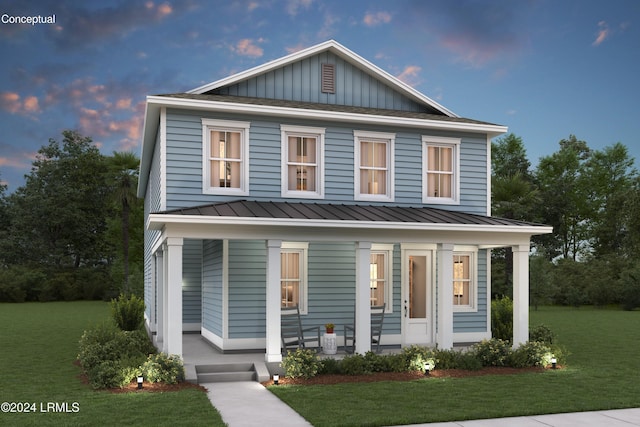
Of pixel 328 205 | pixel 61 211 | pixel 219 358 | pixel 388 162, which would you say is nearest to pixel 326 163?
pixel 328 205

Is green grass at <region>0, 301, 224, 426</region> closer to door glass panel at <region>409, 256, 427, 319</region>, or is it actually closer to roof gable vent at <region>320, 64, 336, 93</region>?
door glass panel at <region>409, 256, 427, 319</region>

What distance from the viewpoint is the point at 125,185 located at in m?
41.5

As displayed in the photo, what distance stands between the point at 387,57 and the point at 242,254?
92.8 feet

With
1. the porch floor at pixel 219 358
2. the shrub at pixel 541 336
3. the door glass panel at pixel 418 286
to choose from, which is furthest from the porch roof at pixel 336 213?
the porch floor at pixel 219 358

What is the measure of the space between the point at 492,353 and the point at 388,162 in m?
5.75

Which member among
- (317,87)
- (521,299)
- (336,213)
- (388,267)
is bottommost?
(521,299)

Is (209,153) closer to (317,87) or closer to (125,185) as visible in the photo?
(317,87)

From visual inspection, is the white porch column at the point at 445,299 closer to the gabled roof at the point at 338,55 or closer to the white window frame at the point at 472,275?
the white window frame at the point at 472,275

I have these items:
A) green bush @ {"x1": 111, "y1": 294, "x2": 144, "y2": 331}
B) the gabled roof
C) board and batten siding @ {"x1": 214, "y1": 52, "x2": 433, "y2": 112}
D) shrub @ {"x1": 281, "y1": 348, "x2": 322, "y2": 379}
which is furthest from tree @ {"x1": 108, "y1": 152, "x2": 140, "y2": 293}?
shrub @ {"x1": 281, "y1": 348, "x2": 322, "y2": 379}

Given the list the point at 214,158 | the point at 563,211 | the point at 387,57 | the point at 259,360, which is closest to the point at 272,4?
the point at 387,57

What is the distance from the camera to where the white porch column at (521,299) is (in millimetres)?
15102

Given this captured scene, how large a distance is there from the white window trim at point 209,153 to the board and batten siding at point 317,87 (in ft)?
6.48

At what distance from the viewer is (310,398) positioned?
10.8 meters

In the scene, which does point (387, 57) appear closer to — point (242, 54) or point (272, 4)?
point (272, 4)
